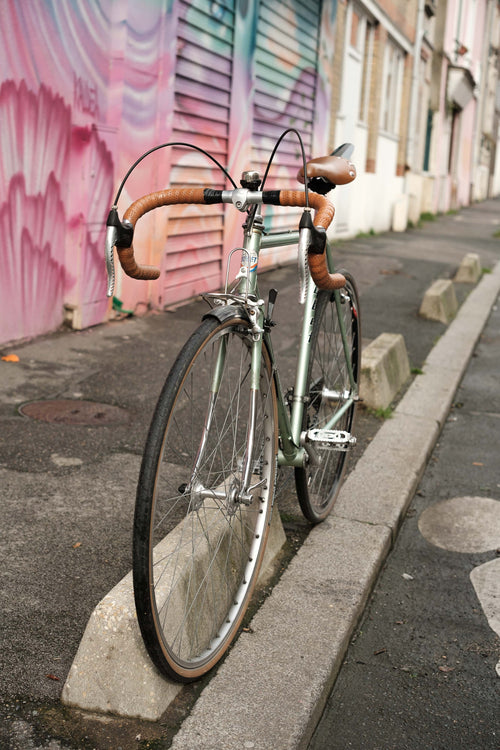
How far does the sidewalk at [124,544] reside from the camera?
7.97 feet

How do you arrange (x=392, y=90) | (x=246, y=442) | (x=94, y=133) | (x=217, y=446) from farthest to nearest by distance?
(x=392, y=90)
(x=94, y=133)
(x=246, y=442)
(x=217, y=446)

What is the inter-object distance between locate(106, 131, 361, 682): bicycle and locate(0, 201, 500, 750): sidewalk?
193mm

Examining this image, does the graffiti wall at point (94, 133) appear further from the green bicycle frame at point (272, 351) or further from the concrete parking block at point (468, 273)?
the concrete parking block at point (468, 273)

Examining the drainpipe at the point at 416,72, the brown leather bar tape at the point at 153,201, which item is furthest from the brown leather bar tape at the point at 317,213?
the drainpipe at the point at 416,72

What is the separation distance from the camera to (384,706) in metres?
2.76

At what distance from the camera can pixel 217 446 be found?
264 centimetres

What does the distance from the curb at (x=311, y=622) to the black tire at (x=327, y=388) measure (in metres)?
0.12

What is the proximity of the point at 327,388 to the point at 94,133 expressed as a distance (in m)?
3.80

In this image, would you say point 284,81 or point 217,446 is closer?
point 217,446

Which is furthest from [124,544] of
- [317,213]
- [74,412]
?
[74,412]

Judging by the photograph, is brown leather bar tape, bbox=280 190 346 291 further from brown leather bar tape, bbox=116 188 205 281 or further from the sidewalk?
the sidewalk

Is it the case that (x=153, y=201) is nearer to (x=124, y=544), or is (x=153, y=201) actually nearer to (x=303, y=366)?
(x=303, y=366)

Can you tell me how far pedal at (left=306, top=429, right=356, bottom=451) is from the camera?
3377 millimetres

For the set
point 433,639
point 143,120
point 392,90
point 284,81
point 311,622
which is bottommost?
point 433,639
